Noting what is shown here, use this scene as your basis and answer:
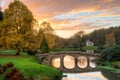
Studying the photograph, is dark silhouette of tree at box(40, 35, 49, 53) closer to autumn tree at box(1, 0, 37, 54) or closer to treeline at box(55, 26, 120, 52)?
autumn tree at box(1, 0, 37, 54)

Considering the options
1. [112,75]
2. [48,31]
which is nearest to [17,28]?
[112,75]

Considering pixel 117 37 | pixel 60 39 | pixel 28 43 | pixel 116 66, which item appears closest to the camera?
pixel 116 66

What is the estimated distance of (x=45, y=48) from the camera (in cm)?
7875

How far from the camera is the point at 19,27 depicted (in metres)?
66.8

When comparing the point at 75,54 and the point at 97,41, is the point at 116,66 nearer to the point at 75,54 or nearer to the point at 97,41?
the point at 75,54

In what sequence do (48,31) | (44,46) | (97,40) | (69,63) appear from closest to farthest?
(44,46), (69,63), (48,31), (97,40)

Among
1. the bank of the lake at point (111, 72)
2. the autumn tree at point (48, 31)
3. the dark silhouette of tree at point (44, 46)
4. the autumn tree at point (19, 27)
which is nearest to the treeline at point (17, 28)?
the autumn tree at point (19, 27)

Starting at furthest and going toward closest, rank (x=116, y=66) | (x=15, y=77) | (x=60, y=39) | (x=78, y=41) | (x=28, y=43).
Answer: (x=60, y=39) < (x=78, y=41) < (x=28, y=43) < (x=116, y=66) < (x=15, y=77)

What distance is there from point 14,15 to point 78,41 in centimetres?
7770

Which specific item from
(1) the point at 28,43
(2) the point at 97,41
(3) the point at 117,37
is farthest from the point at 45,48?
(2) the point at 97,41

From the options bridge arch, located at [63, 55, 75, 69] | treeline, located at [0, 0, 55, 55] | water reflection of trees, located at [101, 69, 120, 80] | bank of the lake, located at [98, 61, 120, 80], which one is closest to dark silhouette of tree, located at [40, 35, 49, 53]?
bridge arch, located at [63, 55, 75, 69]

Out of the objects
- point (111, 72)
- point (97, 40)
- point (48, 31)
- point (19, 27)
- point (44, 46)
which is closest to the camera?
point (111, 72)

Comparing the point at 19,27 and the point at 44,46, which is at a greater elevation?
the point at 19,27

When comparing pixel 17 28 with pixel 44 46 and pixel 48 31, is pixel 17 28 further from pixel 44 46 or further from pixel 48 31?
pixel 48 31
